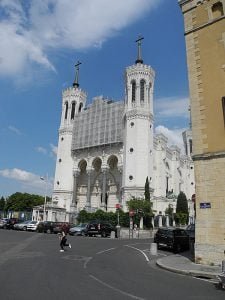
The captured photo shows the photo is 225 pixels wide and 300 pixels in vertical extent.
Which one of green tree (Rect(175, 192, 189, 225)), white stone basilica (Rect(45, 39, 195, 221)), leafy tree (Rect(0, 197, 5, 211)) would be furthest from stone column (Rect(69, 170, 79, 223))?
leafy tree (Rect(0, 197, 5, 211))

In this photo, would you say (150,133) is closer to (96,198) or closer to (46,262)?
(96,198)

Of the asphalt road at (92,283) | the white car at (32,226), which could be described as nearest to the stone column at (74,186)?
the white car at (32,226)

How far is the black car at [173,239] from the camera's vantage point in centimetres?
2072

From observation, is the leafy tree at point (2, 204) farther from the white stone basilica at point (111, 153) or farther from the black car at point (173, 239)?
the black car at point (173, 239)

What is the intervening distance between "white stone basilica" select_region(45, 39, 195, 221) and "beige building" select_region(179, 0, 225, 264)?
139 feet

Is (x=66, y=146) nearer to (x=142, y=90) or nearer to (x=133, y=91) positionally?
(x=133, y=91)

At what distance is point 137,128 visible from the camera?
199 feet

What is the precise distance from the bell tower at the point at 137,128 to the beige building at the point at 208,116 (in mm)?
42312

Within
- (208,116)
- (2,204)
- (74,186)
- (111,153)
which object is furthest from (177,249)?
(2,204)

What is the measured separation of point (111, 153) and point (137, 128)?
871 centimetres

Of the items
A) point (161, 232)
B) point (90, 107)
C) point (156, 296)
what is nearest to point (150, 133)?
point (90, 107)

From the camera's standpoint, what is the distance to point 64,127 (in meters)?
72.8

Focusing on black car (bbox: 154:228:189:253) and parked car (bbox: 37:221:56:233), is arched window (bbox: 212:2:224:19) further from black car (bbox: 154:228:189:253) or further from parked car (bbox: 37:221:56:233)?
parked car (bbox: 37:221:56:233)

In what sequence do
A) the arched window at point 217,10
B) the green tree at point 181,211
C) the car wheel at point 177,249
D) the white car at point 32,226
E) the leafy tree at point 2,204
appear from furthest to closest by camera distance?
the leafy tree at point 2,204, the green tree at point 181,211, the white car at point 32,226, the car wheel at point 177,249, the arched window at point 217,10
